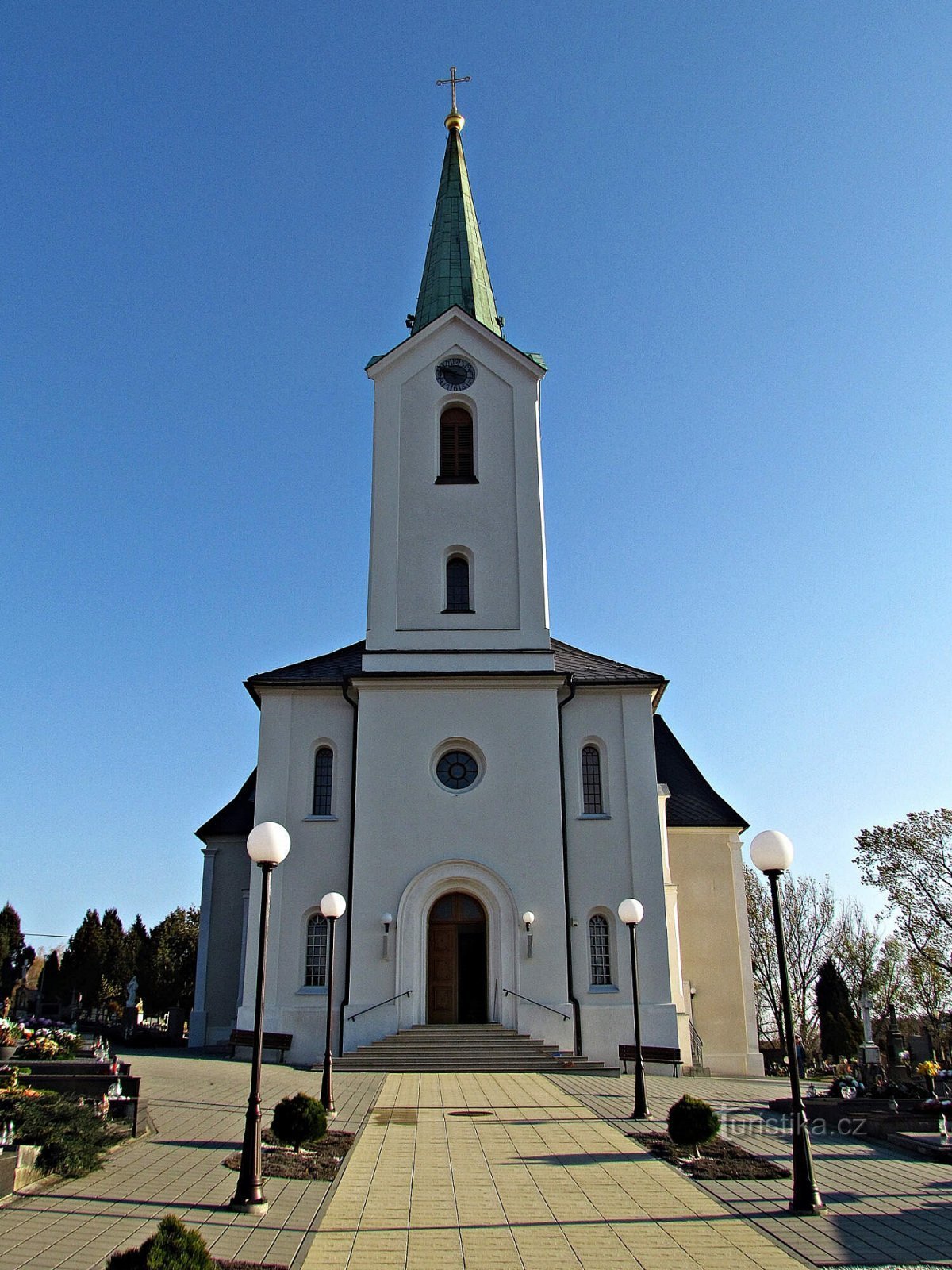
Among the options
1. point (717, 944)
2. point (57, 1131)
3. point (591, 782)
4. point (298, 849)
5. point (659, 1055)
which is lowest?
point (57, 1131)

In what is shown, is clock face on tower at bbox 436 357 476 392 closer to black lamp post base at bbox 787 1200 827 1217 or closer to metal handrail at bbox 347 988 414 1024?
metal handrail at bbox 347 988 414 1024

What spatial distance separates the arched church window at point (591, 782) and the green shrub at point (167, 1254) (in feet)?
70.3

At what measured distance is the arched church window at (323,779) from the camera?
27.5 meters

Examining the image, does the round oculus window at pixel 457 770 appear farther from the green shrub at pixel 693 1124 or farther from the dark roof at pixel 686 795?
the green shrub at pixel 693 1124

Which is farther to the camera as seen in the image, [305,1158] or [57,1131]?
[305,1158]

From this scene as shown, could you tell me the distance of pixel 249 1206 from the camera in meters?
9.80

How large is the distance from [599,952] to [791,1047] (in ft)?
52.7

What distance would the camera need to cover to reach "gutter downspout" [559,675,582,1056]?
2511 cm

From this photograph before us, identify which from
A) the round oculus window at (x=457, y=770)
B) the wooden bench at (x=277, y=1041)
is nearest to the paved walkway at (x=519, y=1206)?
the wooden bench at (x=277, y=1041)

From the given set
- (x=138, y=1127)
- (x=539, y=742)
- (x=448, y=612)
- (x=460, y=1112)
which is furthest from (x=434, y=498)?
(x=138, y=1127)

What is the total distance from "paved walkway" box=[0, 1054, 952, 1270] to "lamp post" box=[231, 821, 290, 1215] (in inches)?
10.2

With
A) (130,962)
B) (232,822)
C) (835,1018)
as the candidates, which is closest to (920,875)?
(835,1018)

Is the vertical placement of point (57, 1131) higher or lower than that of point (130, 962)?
lower

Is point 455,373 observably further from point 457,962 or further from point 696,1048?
point 696,1048
